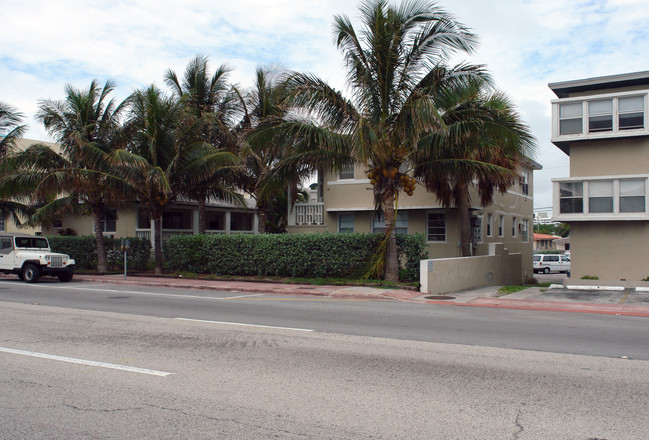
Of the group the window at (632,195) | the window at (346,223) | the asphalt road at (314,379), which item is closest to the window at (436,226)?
the window at (346,223)

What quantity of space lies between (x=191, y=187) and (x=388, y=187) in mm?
9855

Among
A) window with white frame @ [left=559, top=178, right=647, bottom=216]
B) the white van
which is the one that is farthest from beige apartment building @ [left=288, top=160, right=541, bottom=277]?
the white van

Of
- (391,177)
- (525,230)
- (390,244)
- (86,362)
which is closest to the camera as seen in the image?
(86,362)

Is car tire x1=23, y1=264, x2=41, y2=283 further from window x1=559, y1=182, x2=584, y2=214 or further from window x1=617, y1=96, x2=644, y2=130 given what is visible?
window x1=617, y1=96, x2=644, y2=130

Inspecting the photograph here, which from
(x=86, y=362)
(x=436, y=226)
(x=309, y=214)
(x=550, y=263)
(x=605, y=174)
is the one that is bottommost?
(x=550, y=263)

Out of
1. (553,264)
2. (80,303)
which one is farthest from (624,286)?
(553,264)

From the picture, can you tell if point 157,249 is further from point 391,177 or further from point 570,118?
point 570,118

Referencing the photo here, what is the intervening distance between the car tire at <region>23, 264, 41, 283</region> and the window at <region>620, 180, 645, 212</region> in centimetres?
2299

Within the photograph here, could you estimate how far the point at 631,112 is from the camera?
67.9 feet

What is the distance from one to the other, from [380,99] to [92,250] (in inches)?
690

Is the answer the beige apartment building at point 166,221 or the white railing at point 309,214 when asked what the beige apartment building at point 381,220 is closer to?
the white railing at point 309,214

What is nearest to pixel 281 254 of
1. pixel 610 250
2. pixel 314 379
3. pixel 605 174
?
pixel 610 250

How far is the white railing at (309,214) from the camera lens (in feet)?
89.0

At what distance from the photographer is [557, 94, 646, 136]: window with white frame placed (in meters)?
20.6
